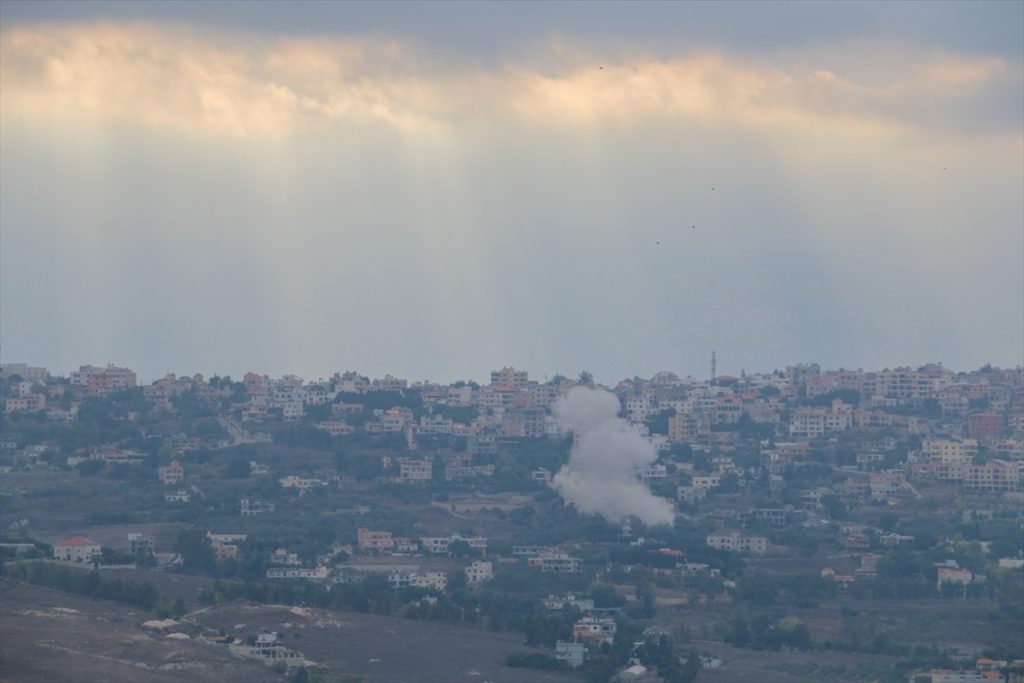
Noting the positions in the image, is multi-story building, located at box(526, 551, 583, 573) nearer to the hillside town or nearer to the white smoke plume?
the hillside town

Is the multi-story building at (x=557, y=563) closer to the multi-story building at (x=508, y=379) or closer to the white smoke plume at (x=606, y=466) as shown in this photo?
the white smoke plume at (x=606, y=466)

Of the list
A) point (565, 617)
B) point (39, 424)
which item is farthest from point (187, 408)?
point (565, 617)

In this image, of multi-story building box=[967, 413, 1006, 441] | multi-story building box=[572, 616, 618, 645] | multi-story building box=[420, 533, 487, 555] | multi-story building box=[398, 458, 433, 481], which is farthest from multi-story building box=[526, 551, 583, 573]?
multi-story building box=[967, 413, 1006, 441]

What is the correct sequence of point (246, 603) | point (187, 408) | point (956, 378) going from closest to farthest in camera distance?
point (246, 603), point (187, 408), point (956, 378)

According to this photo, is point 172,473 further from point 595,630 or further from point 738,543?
point 595,630

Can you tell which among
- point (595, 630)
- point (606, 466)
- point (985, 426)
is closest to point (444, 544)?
point (606, 466)

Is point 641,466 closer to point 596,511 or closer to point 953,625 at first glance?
point 596,511
